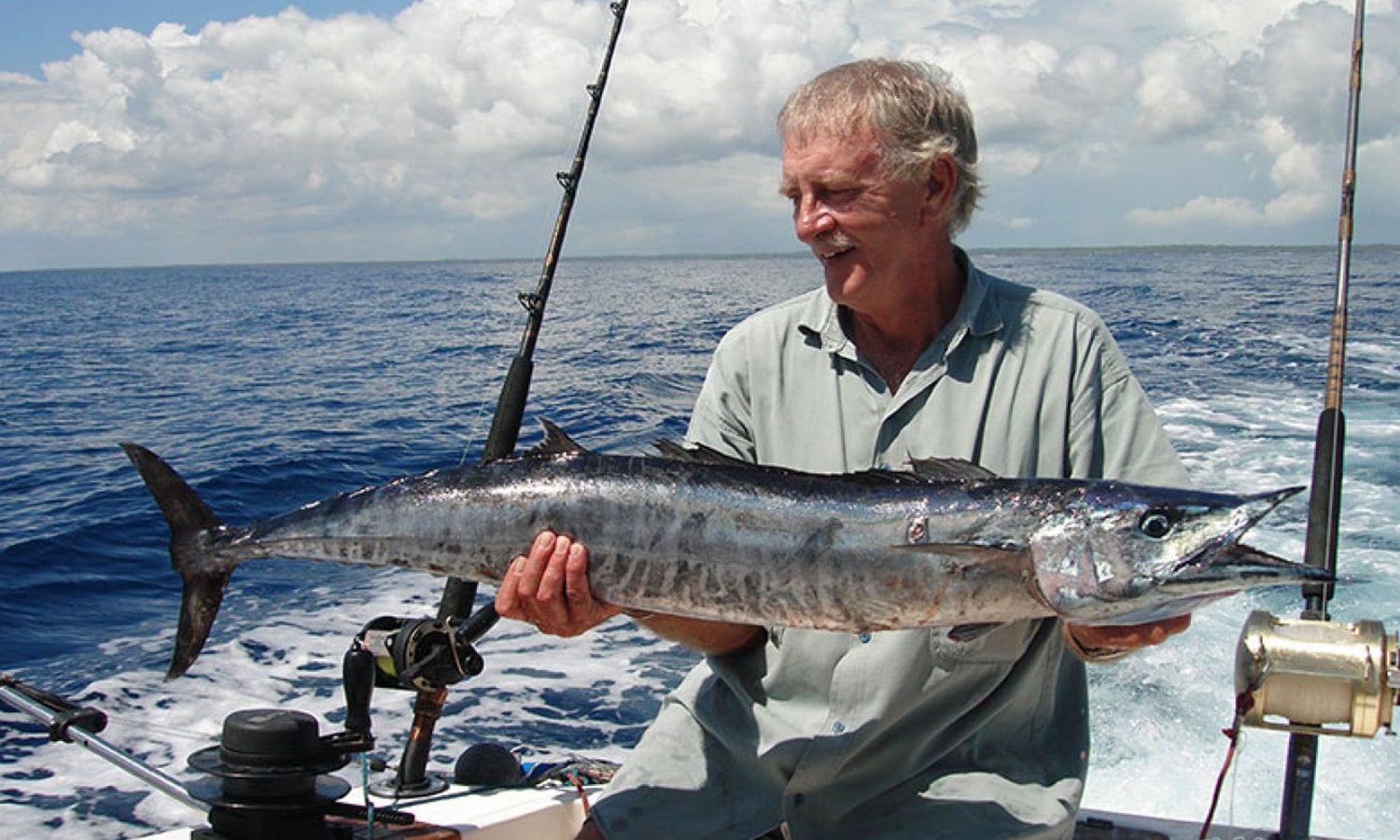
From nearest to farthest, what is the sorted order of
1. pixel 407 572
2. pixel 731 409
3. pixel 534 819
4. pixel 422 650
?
pixel 731 409, pixel 422 650, pixel 534 819, pixel 407 572

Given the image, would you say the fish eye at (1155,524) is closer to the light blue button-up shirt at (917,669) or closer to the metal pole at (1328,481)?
the light blue button-up shirt at (917,669)

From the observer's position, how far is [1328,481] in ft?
11.5

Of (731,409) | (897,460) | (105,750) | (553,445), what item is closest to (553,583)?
(553,445)

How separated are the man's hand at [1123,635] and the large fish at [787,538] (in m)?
0.15

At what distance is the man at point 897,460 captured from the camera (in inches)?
106

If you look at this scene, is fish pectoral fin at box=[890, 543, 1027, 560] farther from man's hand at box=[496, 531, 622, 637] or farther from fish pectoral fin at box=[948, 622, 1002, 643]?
man's hand at box=[496, 531, 622, 637]

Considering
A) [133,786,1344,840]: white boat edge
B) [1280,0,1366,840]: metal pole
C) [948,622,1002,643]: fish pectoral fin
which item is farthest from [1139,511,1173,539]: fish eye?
[133,786,1344,840]: white boat edge

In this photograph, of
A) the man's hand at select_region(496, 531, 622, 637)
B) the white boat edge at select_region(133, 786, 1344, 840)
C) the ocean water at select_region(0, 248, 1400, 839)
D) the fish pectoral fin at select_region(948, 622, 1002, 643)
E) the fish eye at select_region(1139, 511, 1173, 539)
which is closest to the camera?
the fish eye at select_region(1139, 511, 1173, 539)

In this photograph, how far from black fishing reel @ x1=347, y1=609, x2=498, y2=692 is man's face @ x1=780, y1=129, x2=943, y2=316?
49.7 inches

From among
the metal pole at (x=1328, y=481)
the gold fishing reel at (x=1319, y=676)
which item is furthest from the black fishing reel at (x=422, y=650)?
the metal pole at (x=1328, y=481)

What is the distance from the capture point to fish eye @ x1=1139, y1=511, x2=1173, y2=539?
2.26m

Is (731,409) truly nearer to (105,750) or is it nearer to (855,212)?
(855,212)

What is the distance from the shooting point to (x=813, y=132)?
2.77 m

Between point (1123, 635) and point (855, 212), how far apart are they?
1066 mm
